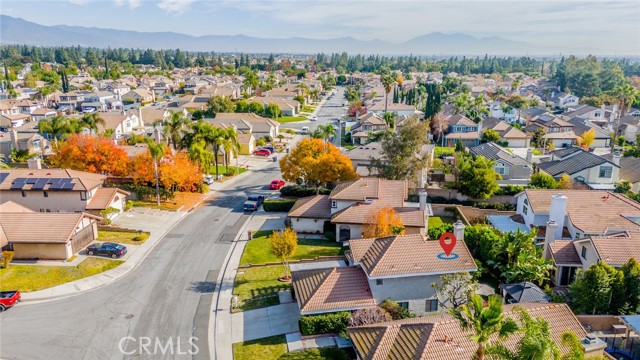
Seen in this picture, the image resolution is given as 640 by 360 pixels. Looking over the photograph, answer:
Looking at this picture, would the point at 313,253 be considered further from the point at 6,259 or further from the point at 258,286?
the point at 6,259

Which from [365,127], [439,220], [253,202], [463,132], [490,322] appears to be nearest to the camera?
[490,322]

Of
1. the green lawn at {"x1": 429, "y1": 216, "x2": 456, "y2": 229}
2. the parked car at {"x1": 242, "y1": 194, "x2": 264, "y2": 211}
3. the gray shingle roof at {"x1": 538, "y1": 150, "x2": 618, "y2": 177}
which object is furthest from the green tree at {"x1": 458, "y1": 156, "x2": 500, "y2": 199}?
the parked car at {"x1": 242, "y1": 194, "x2": 264, "y2": 211}

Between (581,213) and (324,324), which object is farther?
(581,213)

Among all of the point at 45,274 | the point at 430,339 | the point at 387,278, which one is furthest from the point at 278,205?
the point at 430,339

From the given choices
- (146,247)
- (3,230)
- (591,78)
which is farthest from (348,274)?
(591,78)

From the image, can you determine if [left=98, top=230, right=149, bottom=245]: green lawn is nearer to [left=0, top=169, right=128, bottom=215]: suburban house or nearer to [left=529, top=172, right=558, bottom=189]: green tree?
[left=0, top=169, right=128, bottom=215]: suburban house

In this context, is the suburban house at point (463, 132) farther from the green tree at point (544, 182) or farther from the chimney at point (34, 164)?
the chimney at point (34, 164)
